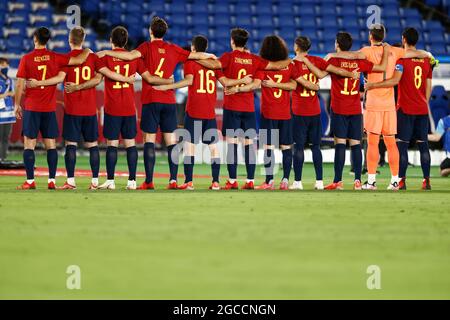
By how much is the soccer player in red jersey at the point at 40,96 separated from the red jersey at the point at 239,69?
66.7 inches

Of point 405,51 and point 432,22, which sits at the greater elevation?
point 432,22

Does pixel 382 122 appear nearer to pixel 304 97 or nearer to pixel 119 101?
pixel 304 97

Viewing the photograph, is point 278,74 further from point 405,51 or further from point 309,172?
point 309,172

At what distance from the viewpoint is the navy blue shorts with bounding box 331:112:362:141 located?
476 inches

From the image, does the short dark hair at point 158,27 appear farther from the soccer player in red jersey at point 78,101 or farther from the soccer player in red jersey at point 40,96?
the soccer player in red jersey at point 40,96

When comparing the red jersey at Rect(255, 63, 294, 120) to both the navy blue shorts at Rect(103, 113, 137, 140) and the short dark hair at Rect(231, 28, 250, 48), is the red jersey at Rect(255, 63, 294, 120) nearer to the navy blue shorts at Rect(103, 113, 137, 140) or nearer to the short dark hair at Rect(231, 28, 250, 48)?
the short dark hair at Rect(231, 28, 250, 48)

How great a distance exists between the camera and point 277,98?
12086mm

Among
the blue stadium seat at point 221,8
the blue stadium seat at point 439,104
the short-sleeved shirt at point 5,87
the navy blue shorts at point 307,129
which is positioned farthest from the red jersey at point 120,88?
the blue stadium seat at point 221,8

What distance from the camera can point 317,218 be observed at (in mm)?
8312

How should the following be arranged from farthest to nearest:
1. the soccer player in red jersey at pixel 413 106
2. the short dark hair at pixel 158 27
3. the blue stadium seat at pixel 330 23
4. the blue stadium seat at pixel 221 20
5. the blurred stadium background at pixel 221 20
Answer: the blue stadium seat at pixel 330 23 < the blue stadium seat at pixel 221 20 < the blurred stadium background at pixel 221 20 < the soccer player in red jersey at pixel 413 106 < the short dark hair at pixel 158 27

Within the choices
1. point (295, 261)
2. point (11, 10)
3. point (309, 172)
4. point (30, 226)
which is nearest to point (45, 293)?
point (295, 261)

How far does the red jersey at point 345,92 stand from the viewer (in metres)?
12.0

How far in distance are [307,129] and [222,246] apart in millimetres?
5926

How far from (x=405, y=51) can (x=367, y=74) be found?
1.81ft
